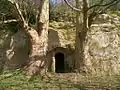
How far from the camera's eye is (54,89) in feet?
36.6

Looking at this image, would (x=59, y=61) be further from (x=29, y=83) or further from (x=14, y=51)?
(x=29, y=83)

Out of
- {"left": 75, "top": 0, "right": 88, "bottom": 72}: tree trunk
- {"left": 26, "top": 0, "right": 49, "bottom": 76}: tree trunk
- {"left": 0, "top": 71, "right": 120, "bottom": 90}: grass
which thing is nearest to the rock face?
{"left": 75, "top": 0, "right": 88, "bottom": 72}: tree trunk

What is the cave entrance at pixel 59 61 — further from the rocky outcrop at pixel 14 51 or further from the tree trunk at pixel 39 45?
the tree trunk at pixel 39 45

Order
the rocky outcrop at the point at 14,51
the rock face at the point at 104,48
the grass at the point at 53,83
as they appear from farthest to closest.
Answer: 1. the rocky outcrop at the point at 14,51
2. the rock face at the point at 104,48
3. the grass at the point at 53,83

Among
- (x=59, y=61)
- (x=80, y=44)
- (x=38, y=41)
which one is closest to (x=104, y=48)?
(x=80, y=44)

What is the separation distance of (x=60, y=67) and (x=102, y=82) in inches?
281

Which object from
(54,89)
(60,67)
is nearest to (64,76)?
(54,89)

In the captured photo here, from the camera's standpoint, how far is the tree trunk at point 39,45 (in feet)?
47.2

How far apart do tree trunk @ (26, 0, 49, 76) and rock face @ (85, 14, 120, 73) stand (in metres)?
2.74

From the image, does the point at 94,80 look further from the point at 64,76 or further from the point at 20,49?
the point at 20,49

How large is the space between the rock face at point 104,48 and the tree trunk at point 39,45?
2.74 metres

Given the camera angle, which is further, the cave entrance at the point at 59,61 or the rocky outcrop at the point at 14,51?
the cave entrance at the point at 59,61

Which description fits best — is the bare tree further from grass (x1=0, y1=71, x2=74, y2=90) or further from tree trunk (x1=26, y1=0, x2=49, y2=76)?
grass (x1=0, y1=71, x2=74, y2=90)

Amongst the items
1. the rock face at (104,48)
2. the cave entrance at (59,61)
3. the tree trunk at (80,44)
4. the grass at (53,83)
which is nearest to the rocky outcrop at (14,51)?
the cave entrance at (59,61)
